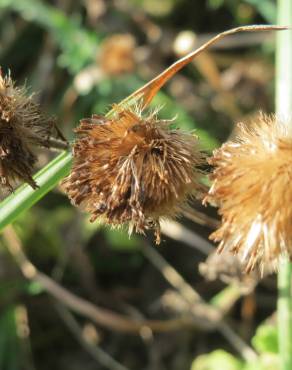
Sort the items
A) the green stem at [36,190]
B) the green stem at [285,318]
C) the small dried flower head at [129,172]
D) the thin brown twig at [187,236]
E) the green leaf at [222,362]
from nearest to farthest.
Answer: the small dried flower head at [129,172] → the green stem at [36,190] → the green stem at [285,318] → the green leaf at [222,362] → the thin brown twig at [187,236]

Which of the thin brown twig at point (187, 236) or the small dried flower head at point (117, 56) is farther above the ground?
the small dried flower head at point (117, 56)

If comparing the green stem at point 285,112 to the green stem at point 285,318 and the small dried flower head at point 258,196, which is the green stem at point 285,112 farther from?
the small dried flower head at point 258,196

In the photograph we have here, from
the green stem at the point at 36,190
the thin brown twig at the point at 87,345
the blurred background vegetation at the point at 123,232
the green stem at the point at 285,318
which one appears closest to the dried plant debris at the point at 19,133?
the green stem at the point at 36,190

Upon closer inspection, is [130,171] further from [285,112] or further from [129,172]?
[285,112]

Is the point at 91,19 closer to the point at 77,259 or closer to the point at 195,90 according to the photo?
the point at 195,90

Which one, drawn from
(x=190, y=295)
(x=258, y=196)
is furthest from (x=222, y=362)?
(x=258, y=196)

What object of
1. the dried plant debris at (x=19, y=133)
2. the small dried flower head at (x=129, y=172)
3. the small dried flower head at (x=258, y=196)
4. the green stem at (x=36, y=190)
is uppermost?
the dried plant debris at (x=19, y=133)

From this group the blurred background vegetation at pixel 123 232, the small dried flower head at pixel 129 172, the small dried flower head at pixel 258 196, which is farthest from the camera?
the blurred background vegetation at pixel 123 232
